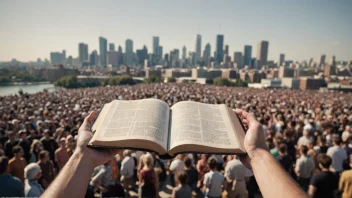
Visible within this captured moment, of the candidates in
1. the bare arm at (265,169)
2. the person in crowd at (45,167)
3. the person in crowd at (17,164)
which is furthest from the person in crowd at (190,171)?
the person in crowd at (17,164)

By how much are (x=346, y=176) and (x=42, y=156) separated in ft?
19.7

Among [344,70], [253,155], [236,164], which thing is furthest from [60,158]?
[344,70]

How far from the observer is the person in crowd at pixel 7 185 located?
3522 millimetres

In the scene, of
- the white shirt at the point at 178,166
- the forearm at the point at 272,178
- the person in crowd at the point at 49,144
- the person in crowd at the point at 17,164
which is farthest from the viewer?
the person in crowd at the point at 49,144

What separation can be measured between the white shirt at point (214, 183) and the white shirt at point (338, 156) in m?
3.20

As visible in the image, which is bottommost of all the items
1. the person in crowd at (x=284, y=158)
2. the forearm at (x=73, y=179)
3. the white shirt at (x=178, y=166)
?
the white shirt at (x=178, y=166)

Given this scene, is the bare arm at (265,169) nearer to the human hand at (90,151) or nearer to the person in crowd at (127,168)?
the human hand at (90,151)

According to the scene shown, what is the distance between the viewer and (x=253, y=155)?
164cm

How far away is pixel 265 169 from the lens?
1.47 meters

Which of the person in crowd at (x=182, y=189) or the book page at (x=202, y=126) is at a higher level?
the book page at (x=202, y=126)

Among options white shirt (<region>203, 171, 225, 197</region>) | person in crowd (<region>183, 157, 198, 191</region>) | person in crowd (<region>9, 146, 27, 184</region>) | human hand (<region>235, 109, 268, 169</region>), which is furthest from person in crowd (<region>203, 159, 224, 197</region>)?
person in crowd (<region>9, 146, 27, 184</region>)

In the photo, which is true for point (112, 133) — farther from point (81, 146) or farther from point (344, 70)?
A: point (344, 70)

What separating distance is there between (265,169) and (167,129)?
0.82 meters

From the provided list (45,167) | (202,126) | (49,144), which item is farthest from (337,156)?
(49,144)
